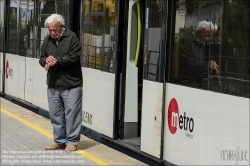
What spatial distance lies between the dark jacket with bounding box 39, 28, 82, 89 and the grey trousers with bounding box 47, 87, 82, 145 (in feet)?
0.35

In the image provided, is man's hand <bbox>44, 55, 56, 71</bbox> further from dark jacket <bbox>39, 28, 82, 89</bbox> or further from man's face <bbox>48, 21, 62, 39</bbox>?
man's face <bbox>48, 21, 62, 39</bbox>

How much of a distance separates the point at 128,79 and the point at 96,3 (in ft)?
4.86

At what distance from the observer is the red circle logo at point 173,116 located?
781 cm

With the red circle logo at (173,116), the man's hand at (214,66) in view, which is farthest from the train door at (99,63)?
the man's hand at (214,66)

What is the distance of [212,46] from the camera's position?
23.2ft

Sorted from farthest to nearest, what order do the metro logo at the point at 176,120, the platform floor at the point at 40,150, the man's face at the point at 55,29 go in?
the man's face at the point at 55,29 < the platform floor at the point at 40,150 < the metro logo at the point at 176,120

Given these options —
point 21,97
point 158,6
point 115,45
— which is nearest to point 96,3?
point 115,45

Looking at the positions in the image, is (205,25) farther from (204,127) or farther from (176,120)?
(176,120)

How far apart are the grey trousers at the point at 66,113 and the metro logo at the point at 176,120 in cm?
177

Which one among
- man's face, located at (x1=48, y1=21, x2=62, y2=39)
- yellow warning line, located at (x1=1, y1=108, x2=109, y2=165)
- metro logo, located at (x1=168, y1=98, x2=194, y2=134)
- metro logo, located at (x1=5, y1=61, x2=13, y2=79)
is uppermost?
man's face, located at (x1=48, y1=21, x2=62, y2=39)

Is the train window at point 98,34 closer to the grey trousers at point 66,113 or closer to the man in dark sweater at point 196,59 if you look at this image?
the grey trousers at point 66,113

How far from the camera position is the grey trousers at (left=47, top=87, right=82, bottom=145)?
9.34 m

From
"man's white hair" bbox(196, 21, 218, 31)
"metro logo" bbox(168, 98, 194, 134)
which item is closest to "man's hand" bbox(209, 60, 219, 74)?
"man's white hair" bbox(196, 21, 218, 31)

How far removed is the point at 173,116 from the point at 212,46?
1.13m
